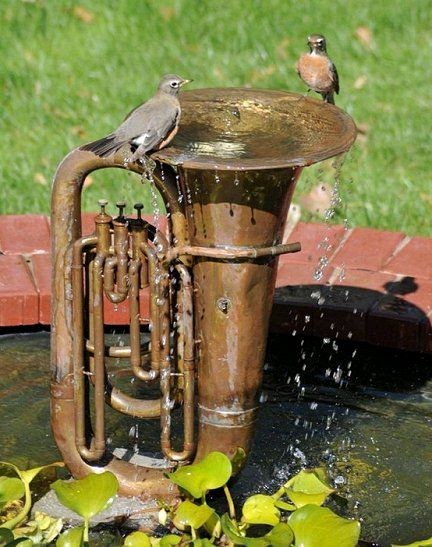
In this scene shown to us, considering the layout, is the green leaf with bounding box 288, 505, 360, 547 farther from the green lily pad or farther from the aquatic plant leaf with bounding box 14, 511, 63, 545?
the aquatic plant leaf with bounding box 14, 511, 63, 545

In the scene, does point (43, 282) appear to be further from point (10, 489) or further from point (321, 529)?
point (321, 529)

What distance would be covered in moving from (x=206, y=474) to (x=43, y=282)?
1.69 metres

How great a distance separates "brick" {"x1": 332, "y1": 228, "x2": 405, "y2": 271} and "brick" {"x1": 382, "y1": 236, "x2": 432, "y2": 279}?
35 mm

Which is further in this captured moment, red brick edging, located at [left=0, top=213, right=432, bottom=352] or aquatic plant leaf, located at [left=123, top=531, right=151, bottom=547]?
red brick edging, located at [left=0, top=213, right=432, bottom=352]

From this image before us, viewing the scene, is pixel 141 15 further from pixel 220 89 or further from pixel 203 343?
pixel 203 343

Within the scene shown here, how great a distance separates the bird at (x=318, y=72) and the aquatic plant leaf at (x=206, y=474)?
55.5 inches

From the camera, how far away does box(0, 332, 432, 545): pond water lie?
3.41m

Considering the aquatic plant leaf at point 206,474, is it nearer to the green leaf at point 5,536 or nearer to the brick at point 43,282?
the green leaf at point 5,536

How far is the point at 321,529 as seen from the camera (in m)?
2.71

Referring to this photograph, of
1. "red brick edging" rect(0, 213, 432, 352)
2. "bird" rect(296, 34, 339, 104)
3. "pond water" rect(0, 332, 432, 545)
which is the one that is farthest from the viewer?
"red brick edging" rect(0, 213, 432, 352)

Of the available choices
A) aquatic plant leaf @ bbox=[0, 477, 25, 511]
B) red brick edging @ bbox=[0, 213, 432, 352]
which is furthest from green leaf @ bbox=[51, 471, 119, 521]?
red brick edging @ bbox=[0, 213, 432, 352]

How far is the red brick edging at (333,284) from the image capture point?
425 centimetres

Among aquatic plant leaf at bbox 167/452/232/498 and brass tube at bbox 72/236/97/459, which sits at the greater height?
brass tube at bbox 72/236/97/459

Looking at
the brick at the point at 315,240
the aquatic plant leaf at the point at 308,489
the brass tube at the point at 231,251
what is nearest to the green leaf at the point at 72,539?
the aquatic plant leaf at the point at 308,489
